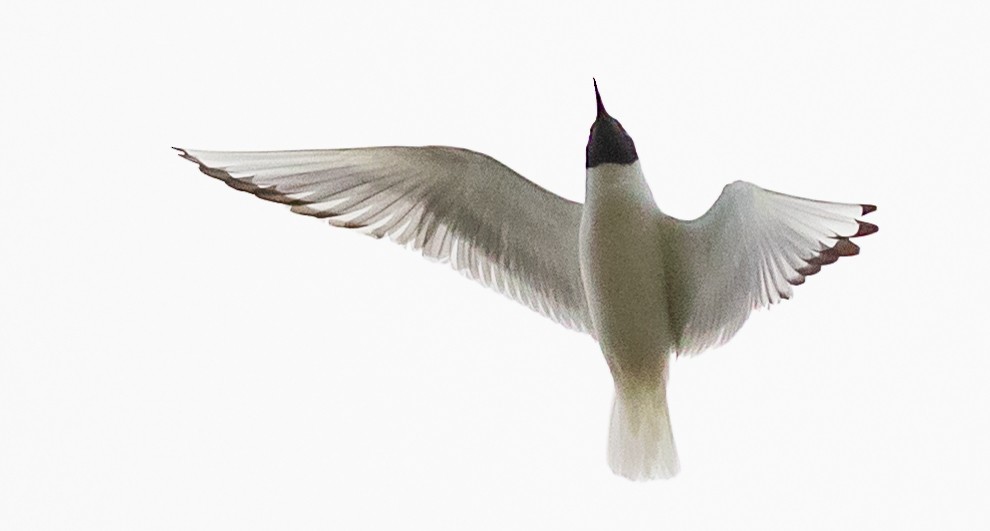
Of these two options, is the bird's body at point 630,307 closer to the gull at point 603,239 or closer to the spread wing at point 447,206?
the gull at point 603,239

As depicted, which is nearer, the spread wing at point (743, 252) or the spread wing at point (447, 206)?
the spread wing at point (743, 252)

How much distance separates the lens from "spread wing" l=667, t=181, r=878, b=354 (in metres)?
2.32

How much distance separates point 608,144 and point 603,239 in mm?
155

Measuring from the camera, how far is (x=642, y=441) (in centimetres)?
273

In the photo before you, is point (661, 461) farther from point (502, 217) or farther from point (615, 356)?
point (502, 217)

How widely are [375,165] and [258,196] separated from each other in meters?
0.23

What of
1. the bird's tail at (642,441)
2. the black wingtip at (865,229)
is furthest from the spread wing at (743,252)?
the bird's tail at (642,441)

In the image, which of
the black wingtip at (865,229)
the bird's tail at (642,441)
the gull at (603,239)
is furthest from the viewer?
A: the bird's tail at (642,441)

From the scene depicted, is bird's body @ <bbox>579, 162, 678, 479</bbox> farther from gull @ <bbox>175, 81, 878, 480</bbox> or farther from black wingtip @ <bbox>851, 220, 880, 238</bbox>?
black wingtip @ <bbox>851, 220, 880, 238</bbox>

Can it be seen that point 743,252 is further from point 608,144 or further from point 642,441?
point 642,441

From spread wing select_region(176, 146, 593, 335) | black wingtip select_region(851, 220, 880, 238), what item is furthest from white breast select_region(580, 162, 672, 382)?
black wingtip select_region(851, 220, 880, 238)

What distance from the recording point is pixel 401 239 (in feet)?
9.00

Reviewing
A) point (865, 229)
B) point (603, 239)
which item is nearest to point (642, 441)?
point (603, 239)

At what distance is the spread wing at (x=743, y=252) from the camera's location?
2320mm
